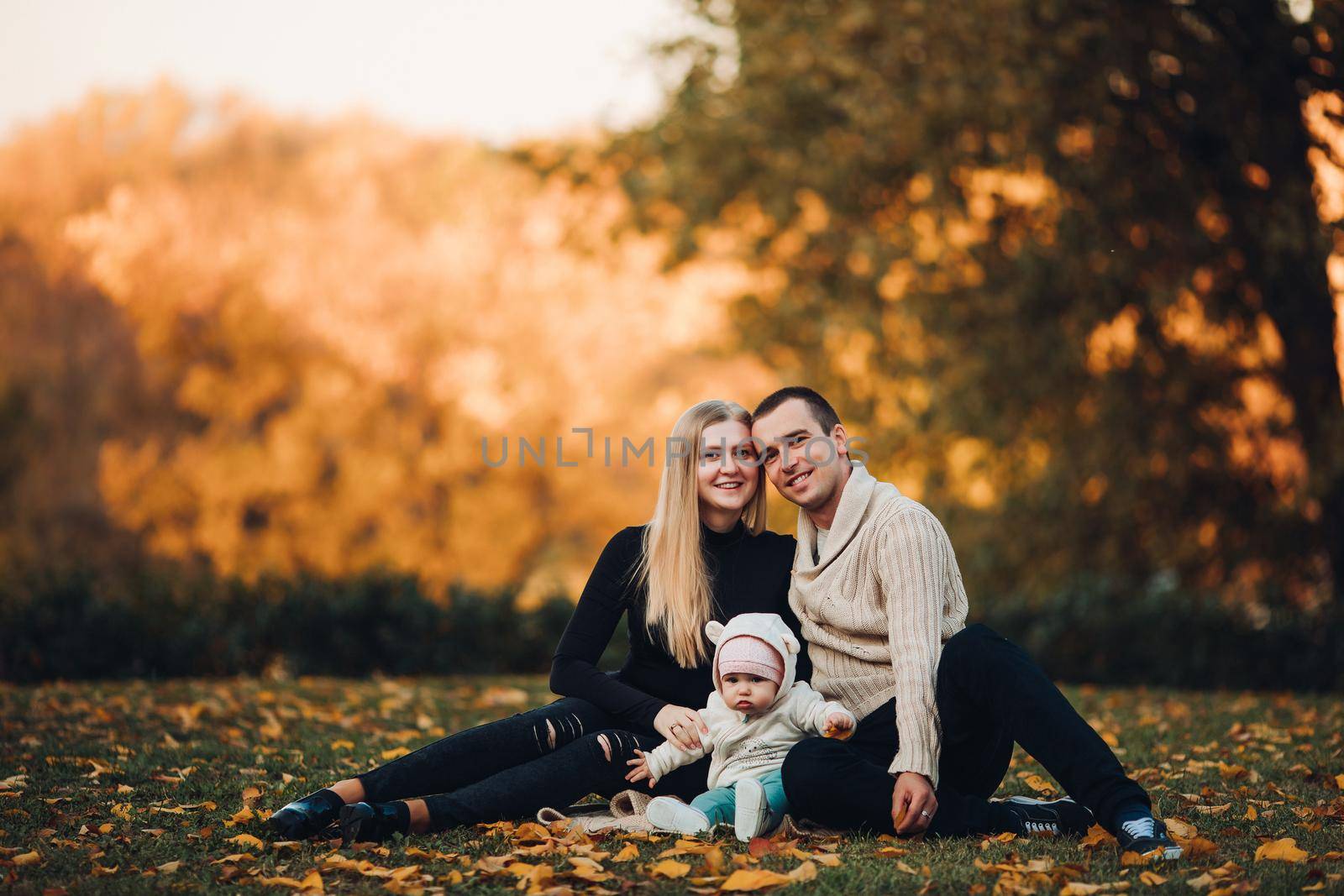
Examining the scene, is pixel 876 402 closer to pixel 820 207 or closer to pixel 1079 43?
pixel 820 207

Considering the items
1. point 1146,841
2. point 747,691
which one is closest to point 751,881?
point 747,691

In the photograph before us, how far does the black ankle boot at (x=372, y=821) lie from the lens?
3393mm

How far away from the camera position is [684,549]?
396 cm

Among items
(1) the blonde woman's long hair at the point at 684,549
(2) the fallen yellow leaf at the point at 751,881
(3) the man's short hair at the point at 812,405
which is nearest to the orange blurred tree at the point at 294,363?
(1) the blonde woman's long hair at the point at 684,549

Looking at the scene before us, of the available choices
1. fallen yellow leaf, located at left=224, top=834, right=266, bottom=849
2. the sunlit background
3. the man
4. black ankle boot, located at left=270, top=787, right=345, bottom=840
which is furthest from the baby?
the sunlit background

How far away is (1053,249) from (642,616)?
6.37 metres

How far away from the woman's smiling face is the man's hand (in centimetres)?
111

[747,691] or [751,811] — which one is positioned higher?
[747,691]

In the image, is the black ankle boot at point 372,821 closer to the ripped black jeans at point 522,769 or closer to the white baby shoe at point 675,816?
the ripped black jeans at point 522,769

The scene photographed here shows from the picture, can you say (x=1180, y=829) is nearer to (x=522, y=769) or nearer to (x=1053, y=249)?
(x=522, y=769)

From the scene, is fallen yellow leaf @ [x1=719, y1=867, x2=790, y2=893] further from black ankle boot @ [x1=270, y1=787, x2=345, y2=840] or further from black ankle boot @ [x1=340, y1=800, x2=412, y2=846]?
black ankle boot @ [x1=270, y1=787, x2=345, y2=840]

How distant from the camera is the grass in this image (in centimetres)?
302

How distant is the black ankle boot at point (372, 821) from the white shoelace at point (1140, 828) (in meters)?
2.04

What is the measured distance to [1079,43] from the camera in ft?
27.5
